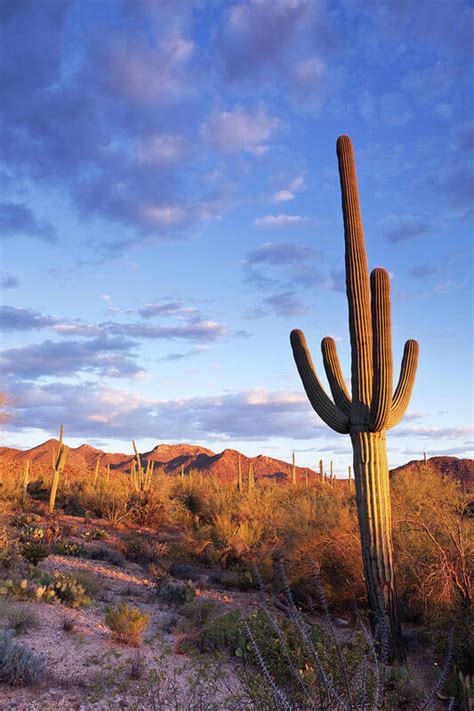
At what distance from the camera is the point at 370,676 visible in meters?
6.08

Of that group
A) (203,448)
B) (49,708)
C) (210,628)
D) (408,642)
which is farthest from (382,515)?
(203,448)

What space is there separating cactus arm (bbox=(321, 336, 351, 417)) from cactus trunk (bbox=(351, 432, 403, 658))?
2.13ft

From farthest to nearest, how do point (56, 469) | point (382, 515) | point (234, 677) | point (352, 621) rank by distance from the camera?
point (56, 469), point (352, 621), point (382, 515), point (234, 677)

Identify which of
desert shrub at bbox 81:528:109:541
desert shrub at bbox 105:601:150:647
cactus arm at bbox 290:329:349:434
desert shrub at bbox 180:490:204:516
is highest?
cactus arm at bbox 290:329:349:434

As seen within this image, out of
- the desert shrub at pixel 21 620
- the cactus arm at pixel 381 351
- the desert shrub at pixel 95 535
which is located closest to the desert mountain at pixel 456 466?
the desert shrub at pixel 95 535

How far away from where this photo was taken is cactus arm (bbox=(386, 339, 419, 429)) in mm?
10031

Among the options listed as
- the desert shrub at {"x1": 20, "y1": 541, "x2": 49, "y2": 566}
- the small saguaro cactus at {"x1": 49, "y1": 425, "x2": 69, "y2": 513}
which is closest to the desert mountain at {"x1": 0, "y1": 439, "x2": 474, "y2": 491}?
the small saguaro cactus at {"x1": 49, "y1": 425, "x2": 69, "y2": 513}

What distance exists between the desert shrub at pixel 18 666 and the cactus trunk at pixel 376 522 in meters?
5.05

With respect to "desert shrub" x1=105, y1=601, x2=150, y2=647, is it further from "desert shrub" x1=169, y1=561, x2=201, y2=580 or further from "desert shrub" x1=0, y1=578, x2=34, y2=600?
"desert shrub" x1=169, y1=561, x2=201, y2=580

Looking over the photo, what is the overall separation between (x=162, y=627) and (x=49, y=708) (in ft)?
11.4

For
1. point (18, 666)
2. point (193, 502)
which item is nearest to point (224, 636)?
point (18, 666)

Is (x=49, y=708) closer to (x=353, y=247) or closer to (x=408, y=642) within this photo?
(x=408, y=642)

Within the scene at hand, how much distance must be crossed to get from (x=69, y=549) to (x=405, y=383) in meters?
8.49

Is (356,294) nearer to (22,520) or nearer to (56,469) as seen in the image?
(22,520)
